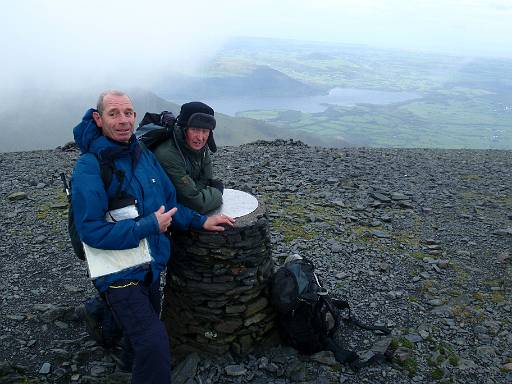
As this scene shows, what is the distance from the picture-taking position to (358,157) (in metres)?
21.7

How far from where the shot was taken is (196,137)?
6.08 m

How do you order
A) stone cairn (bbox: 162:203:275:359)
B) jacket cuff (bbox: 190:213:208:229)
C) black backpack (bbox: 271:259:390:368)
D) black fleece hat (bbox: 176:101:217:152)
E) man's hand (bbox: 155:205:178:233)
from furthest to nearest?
black backpack (bbox: 271:259:390:368) → stone cairn (bbox: 162:203:275:359) → jacket cuff (bbox: 190:213:208:229) → black fleece hat (bbox: 176:101:217:152) → man's hand (bbox: 155:205:178:233)

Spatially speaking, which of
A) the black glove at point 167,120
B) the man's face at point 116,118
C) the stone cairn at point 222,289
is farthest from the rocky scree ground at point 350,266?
the man's face at point 116,118

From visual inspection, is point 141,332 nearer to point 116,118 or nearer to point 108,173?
point 108,173

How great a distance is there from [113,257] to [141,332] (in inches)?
37.5

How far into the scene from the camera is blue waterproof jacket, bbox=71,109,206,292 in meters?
4.90

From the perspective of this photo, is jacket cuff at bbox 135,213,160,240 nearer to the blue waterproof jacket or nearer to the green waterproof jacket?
the blue waterproof jacket

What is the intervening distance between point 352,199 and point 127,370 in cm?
1059

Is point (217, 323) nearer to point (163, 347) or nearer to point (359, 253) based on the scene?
point (163, 347)

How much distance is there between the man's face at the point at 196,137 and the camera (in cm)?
604

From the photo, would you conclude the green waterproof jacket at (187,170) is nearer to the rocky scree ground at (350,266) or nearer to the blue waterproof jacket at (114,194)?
the blue waterproof jacket at (114,194)

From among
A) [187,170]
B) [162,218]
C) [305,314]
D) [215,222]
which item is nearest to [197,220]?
[215,222]

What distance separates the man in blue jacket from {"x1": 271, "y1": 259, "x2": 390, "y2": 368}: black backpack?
2.27m

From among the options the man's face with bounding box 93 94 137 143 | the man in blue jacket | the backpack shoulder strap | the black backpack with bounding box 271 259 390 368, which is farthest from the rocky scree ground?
the man's face with bounding box 93 94 137 143
